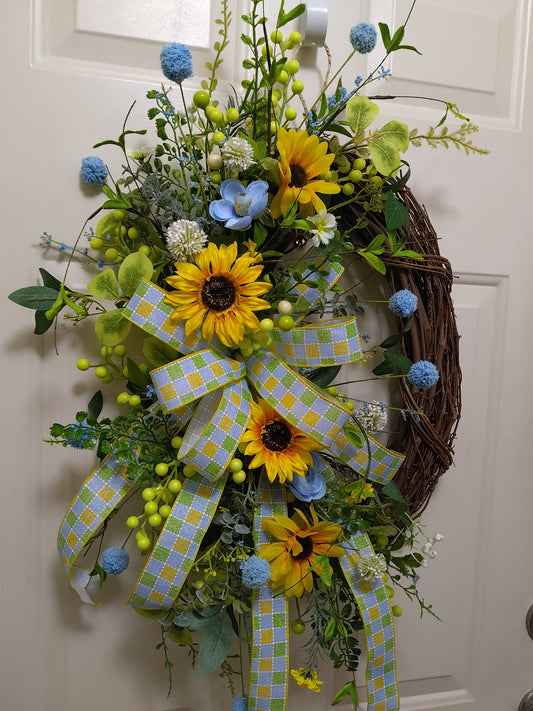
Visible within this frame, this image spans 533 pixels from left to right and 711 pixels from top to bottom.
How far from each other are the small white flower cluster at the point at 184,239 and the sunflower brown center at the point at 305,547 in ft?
1.32

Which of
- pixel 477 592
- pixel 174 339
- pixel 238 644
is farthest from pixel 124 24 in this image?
pixel 477 592

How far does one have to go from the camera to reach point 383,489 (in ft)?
2.58

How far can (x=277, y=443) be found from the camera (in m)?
0.72

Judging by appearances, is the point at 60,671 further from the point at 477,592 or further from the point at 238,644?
the point at 477,592

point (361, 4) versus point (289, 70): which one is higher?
point (361, 4)

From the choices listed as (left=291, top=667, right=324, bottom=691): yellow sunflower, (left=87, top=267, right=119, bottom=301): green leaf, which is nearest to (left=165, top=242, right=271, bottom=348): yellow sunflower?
(left=87, top=267, right=119, bottom=301): green leaf

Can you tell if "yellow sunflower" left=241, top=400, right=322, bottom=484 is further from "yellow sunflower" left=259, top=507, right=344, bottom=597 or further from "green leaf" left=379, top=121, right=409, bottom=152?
"green leaf" left=379, top=121, right=409, bottom=152

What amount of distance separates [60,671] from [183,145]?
0.81m

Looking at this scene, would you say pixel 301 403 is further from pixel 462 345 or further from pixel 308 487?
pixel 462 345

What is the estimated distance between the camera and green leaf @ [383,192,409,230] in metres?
0.77

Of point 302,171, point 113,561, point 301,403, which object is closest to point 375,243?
point 302,171

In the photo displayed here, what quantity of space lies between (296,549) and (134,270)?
0.42 m

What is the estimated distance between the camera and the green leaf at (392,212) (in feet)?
2.53

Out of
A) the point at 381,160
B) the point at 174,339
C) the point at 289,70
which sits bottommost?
the point at 174,339
